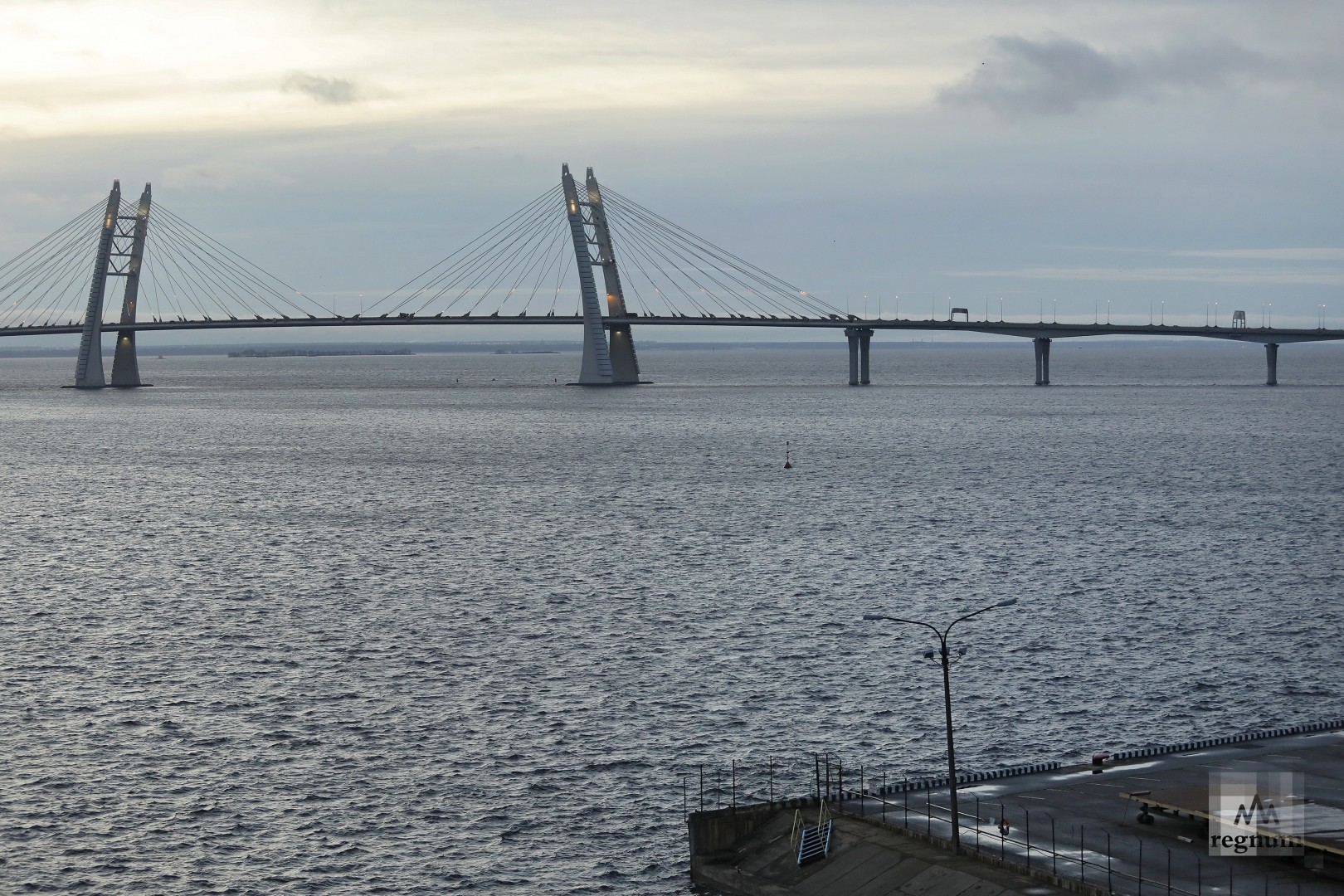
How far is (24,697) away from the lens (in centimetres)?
4928

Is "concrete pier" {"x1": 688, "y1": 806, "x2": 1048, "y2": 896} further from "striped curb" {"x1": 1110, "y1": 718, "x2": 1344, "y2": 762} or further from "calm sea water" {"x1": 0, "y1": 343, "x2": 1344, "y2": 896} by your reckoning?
"striped curb" {"x1": 1110, "y1": 718, "x2": 1344, "y2": 762}

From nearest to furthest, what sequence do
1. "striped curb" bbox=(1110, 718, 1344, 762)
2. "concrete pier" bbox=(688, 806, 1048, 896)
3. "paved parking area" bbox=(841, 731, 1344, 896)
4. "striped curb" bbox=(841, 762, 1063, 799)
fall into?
1. "paved parking area" bbox=(841, 731, 1344, 896)
2. "concrete pier" bbox=(688, 806, 1048, 896)
3. "striped curb" bbox=(841, 762, 1063, 799)
4. "striped curb" bbox=(1110, 718, 1344, 762)

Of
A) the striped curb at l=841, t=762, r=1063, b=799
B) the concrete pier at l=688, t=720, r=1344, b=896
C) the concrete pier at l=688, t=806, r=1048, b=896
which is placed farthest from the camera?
the striped curb at l=841, t=762, r=1063, b=799

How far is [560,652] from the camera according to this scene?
55281mm

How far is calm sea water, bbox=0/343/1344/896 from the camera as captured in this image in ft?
124

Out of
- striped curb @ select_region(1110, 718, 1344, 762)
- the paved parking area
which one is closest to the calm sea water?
striped curb @ select_region(1110, 718, 1344, 762)

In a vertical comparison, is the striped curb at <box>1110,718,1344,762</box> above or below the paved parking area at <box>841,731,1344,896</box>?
below

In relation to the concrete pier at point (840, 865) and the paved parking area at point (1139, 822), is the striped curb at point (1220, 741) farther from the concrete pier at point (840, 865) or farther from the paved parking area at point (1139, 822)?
the concrete pier at point (840, 865)

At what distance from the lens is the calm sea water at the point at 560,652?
3794 centimetres

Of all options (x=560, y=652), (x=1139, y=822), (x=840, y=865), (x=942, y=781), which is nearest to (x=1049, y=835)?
(x=1139, y=822)

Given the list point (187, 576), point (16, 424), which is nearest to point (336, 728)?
point (187, 576)

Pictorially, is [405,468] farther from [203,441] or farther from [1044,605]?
[1044,605]

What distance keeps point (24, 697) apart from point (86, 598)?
18043 mm

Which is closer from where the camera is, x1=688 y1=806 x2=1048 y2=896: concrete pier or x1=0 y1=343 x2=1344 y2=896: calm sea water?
x1=688 y1=806 x2=1048 y2=896: concrete pier
